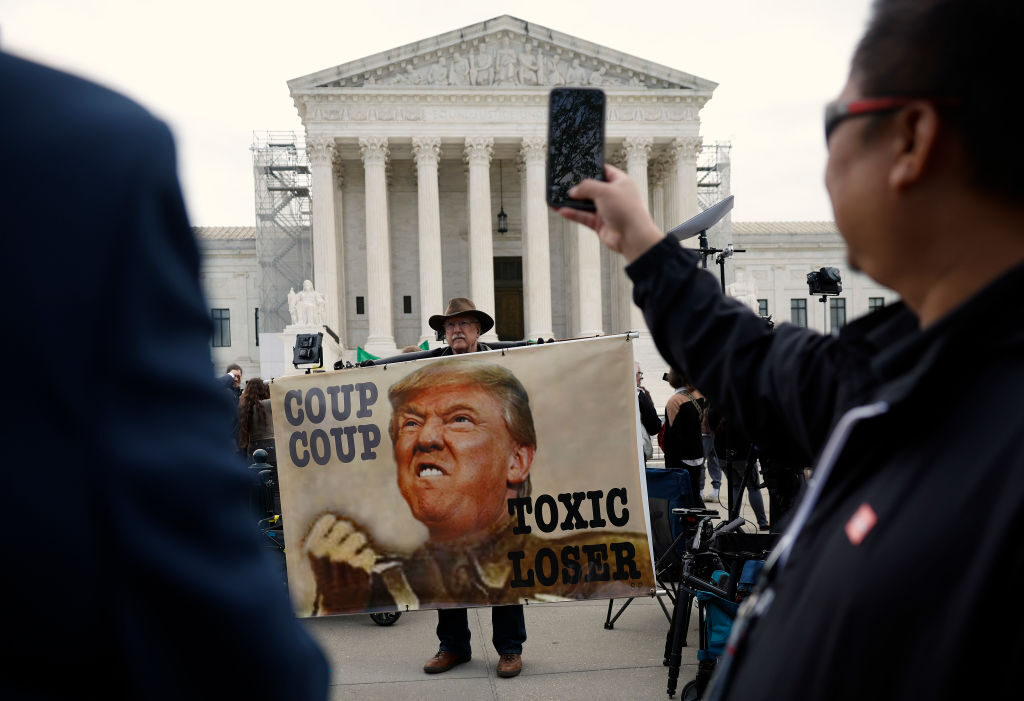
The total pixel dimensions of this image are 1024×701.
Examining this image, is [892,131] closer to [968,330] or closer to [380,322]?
[968,330]

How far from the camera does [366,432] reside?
5.72 m

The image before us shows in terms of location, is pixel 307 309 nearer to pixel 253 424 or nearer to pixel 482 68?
pixel 482 68

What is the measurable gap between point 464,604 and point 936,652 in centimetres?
453

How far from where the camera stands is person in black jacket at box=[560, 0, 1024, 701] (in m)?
0.99

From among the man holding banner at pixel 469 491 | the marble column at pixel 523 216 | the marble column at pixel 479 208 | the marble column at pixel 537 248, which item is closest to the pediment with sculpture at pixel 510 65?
the marble column at pixel 479 208

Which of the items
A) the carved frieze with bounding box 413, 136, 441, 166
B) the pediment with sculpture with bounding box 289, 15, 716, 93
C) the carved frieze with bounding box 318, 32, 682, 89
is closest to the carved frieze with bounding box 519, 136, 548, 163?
the pediment with sculpture with bounding box 289, 15, 716, 93

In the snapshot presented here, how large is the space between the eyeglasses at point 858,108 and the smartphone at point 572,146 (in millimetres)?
654

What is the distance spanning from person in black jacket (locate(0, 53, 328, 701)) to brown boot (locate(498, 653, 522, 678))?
4656 mm

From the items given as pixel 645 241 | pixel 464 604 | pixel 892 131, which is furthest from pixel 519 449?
pixel 892 131

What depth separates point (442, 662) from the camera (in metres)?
5.37

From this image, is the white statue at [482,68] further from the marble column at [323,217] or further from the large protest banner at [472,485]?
the large protest banner at [472,485]

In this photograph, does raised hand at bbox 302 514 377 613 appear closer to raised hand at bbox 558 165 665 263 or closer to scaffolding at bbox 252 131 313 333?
raised hand at bbox 558 165 665 263

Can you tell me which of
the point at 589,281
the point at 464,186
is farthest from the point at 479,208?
the point at 589,281

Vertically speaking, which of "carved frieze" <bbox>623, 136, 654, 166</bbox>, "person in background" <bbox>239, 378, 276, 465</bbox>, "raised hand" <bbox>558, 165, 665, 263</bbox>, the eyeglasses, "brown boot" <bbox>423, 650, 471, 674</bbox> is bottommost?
"brown boot" <bbox>423, 650, 471, 674</bbox>
